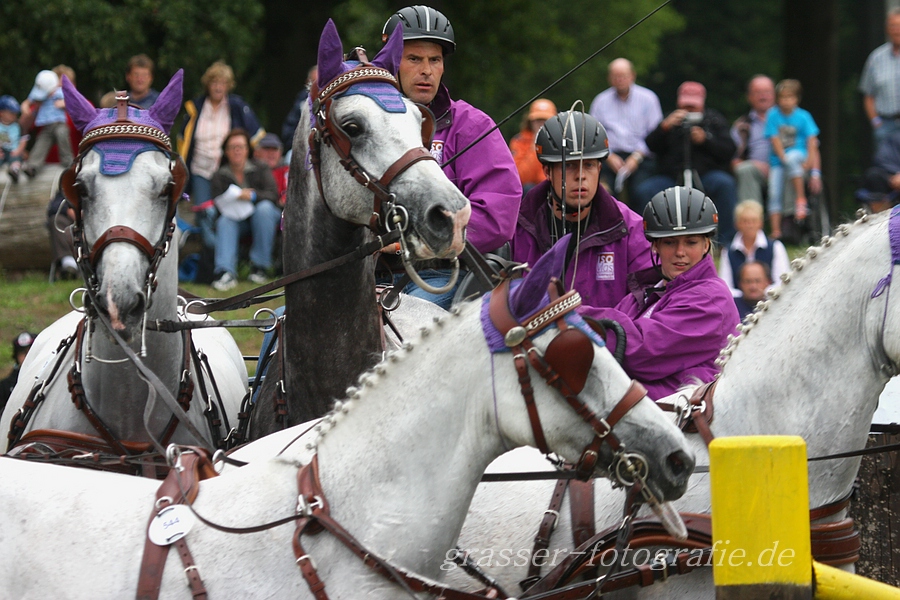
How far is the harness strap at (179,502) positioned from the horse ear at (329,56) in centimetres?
150

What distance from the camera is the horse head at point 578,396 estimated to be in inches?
128

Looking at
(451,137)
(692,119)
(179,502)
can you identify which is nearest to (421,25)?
(451,137)

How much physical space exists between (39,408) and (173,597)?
191 centimetres

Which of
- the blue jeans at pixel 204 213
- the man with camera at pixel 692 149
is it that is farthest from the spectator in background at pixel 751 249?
the blue jeans at pixel 204 213

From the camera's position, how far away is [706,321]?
466 centimetres

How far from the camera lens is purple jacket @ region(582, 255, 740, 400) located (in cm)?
462

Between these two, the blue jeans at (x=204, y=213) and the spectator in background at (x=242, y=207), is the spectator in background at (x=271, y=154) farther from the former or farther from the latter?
the blue jeans at (x=204, y=213)

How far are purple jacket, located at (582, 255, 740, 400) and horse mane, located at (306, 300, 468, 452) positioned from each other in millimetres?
1370

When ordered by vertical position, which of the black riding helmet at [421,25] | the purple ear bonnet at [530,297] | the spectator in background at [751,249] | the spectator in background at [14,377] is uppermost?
the black riding helmet at [421,25]

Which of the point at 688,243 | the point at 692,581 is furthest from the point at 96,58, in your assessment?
the point at 692,581

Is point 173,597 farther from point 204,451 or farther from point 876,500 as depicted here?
point 876,500

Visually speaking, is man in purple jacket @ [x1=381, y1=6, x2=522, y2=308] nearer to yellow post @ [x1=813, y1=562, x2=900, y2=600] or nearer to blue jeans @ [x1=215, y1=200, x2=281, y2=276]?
yellow post @ [x1=813, y1=562, x2=900, y2=600]

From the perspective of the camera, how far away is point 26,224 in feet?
43.3

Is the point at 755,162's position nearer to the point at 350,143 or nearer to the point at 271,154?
the point at 271,154
